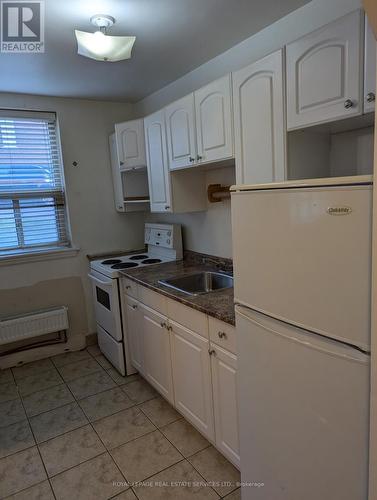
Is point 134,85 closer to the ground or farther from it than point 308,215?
farther from it

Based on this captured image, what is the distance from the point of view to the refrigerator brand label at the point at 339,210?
0.94 meters

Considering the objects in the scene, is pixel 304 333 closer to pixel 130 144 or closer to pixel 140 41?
pixel 140 41

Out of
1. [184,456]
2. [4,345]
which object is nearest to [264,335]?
[184,456]

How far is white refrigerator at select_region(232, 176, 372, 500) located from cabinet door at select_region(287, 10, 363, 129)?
483 mm

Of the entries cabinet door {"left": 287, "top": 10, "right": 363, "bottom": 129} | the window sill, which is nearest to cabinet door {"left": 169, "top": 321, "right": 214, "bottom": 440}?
cabinet door {"left": 287, "top": 10, "right": 363, "bottom": 129}

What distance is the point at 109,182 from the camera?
11.5 ft

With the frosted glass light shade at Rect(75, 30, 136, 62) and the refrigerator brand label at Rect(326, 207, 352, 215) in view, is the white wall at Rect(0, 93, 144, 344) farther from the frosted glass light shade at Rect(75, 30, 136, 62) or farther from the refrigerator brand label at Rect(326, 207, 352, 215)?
the refrigerator brand label at Rect(326, 207, 352, 215)

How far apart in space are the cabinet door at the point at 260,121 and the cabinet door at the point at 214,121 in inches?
2.7

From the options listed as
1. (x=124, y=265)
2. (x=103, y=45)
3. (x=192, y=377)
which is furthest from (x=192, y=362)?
(x=103, y=45)

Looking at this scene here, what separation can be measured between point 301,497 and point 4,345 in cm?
285

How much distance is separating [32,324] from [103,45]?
8.05ft

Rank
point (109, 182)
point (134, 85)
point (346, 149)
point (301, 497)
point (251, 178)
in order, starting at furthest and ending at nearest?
point (109, 182), point (134, 85), point (251, 178), point (346, 149), point (301, 497)

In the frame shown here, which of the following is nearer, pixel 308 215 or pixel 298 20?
pixel 308 215

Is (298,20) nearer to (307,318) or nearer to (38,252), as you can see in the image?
(307,318)
